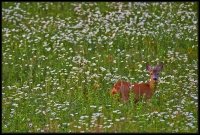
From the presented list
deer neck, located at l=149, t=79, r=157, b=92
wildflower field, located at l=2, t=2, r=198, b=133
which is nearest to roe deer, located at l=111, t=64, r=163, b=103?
deer neck, located at l=149, t=79, r=157, b=92

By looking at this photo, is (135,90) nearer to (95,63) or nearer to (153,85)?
(153,85)

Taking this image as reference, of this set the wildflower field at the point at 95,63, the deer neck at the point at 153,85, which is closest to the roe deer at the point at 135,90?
the deer neck at the point at 153,85

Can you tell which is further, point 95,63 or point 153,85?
point 95,63

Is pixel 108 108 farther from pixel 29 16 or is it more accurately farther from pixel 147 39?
pixel 29 16

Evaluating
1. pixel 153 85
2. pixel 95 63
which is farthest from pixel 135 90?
pixel 95 63

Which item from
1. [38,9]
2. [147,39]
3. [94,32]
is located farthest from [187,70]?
[38,9]

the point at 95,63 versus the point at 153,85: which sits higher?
the point at 95,63

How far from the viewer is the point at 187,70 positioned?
51.2ft

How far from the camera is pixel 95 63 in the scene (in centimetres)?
1620

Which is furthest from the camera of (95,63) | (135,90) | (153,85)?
(95,63)

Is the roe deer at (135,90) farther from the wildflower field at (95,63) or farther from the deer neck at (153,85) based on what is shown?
the wildflower field at (95,63)

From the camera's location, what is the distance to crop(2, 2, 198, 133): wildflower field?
39.3 feet

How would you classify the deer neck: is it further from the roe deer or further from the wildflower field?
the wildflower field

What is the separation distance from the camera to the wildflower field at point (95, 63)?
39.3 feet
